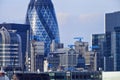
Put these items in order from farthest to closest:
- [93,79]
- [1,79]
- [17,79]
Result: [93,79], [17,79], [1,79]

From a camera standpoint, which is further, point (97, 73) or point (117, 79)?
point (97, 73)

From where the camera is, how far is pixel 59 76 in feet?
493

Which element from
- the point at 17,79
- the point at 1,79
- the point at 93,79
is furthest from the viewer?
the point at 93,79

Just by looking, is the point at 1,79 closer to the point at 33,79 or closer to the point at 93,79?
the point at 33,79

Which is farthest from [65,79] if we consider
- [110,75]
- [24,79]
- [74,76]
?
[110,75]

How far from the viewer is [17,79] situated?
128 meters

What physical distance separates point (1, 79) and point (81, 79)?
2493 inches

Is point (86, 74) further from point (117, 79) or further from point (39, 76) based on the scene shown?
point (117, 79)

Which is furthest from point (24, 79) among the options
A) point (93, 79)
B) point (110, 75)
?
point (110, 75)

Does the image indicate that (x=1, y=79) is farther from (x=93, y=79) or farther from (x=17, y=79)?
(x=93, y=79)

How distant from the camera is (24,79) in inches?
5148

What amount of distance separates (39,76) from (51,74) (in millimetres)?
20195

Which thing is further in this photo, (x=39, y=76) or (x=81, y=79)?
(x=81, y=79)

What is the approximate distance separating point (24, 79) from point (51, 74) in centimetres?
1915
